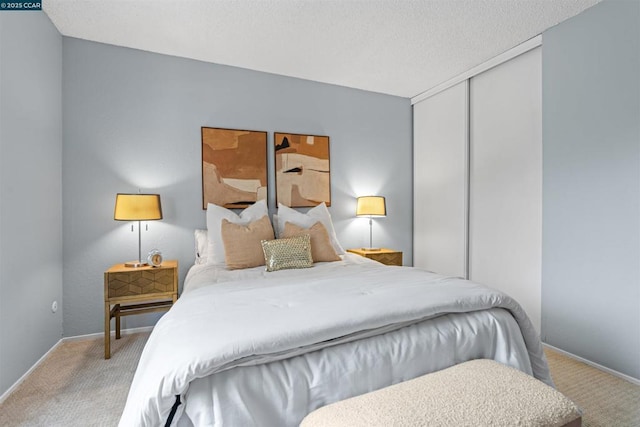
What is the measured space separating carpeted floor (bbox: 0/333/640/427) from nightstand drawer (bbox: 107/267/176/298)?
0.49m

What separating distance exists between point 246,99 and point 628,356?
144 inches

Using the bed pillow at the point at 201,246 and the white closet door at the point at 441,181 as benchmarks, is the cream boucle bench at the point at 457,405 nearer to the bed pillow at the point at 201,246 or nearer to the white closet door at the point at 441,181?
the bed pillow at the point at 201,246

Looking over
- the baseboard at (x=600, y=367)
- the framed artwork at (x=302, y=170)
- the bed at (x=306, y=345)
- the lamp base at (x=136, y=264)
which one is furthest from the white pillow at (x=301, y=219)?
the baseboard at (x=600, y=367)

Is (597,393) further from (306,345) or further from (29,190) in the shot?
(29,190)

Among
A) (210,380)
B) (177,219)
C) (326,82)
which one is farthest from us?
(326,82)

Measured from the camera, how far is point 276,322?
123cm

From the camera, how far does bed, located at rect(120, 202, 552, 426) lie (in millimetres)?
1020

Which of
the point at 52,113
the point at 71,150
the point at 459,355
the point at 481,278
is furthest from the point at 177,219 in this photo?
the point at 481,278

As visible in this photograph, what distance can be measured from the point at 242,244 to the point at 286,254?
37 centimetres

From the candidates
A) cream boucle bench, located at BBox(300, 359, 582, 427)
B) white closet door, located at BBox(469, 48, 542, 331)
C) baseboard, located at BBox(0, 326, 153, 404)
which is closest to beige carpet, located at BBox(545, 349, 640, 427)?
white closet door, located at BBox(469, 48, 542, 331)

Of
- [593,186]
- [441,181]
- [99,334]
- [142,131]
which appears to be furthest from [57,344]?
[593,186]

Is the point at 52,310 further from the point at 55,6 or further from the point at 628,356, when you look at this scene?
the point at 628,356

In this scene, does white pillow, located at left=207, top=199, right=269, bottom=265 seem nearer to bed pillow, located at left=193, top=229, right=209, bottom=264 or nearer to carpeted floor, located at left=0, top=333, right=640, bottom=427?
bed pillow, located at left=193, top=229, right=209, bottom=264

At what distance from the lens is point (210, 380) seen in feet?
3.44
